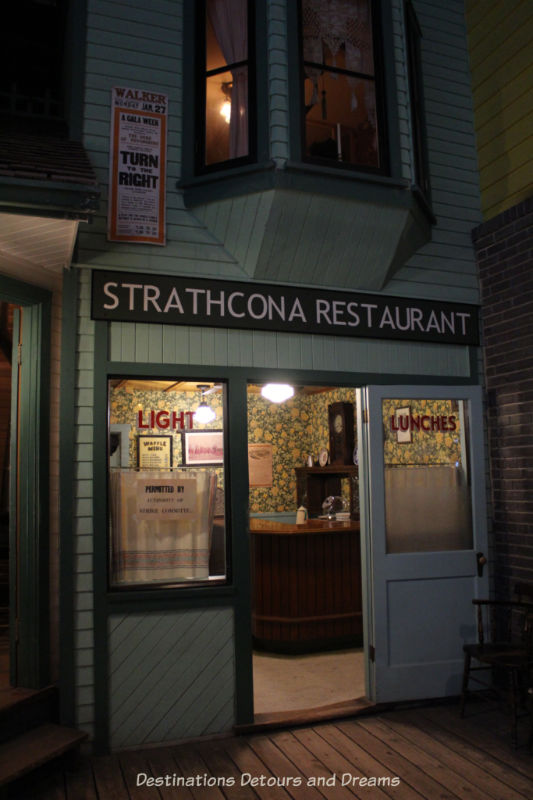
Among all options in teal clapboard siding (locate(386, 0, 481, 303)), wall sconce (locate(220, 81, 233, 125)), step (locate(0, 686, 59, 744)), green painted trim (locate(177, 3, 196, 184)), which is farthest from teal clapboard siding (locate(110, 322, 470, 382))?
step (locate(0, 686, 59, 744))

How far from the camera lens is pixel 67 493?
14.0 feet

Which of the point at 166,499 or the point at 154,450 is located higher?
the point at 154,450

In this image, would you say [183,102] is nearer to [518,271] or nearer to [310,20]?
[310,20]

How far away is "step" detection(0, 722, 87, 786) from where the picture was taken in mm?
3543

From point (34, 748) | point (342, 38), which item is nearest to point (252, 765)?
point (34, 748)

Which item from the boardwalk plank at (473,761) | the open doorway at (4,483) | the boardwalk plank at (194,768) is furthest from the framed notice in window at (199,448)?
the boardwalk plank at (194,768)

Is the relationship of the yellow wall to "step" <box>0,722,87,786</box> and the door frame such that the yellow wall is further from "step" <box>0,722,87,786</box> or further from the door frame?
"step" <box>0,722,87,786</box>

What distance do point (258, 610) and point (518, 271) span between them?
409 centimetres

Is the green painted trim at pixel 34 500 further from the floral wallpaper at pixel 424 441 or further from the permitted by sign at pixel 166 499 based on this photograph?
the floral wallpaper at pixel 424 441

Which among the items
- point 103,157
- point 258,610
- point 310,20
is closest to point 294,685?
point 258,610

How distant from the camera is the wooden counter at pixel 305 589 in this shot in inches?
254

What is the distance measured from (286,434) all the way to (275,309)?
→ 17.4 ft

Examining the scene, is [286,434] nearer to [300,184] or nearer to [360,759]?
[300,184]

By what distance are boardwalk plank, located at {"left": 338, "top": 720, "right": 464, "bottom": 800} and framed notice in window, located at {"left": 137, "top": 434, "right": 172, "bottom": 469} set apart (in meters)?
3.57
